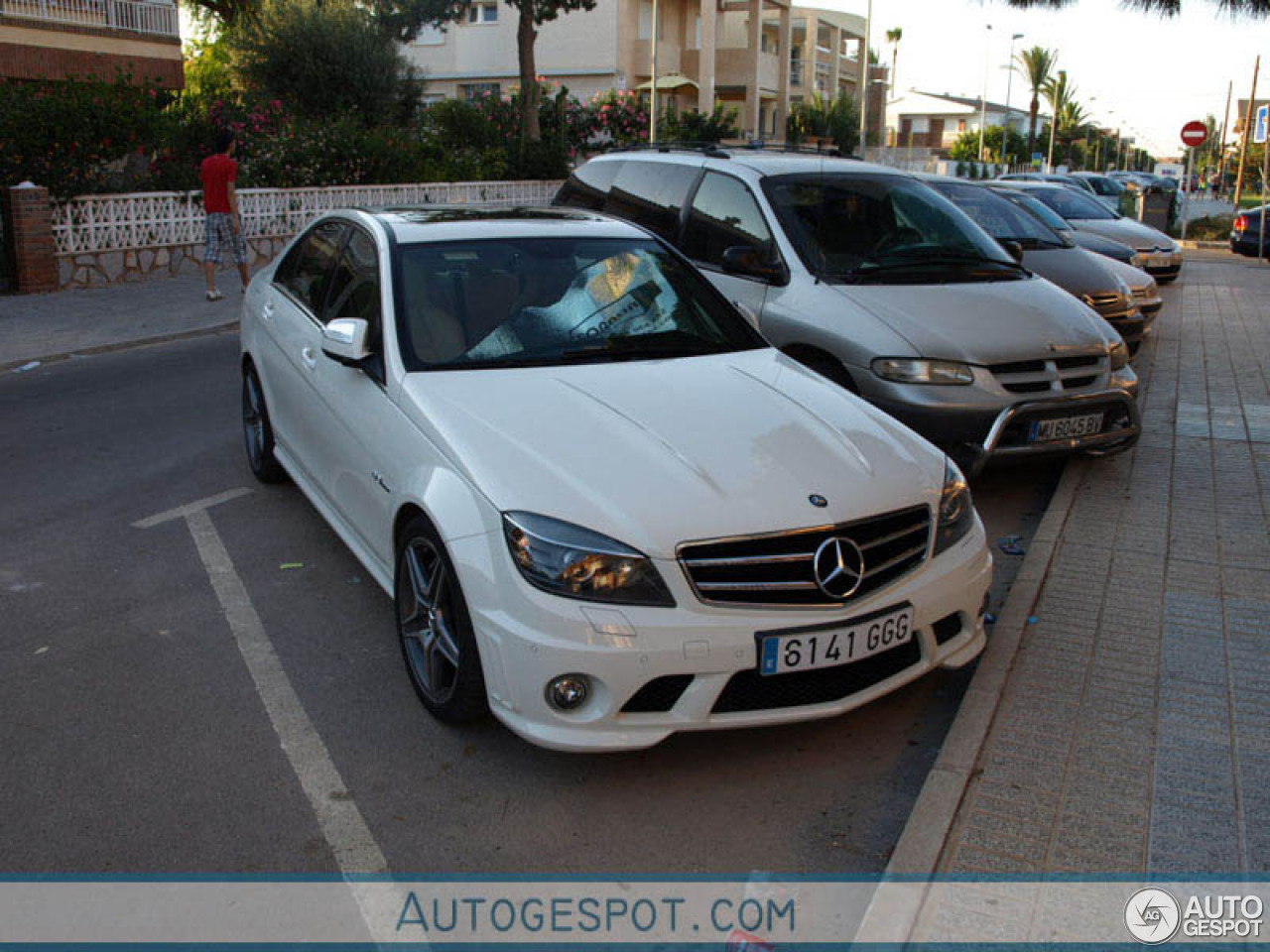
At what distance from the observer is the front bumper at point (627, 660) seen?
11.1ft

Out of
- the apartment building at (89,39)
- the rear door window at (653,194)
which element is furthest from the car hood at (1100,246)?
the apartment building at (89,39)

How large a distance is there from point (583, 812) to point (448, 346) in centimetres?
191

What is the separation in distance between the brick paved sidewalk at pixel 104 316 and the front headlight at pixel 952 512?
363 inches

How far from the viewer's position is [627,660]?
3.38 metres

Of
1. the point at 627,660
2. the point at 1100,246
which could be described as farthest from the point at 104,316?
the point at 1100,246

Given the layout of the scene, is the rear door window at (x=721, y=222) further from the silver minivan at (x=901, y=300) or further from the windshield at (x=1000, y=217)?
the windshield at (x=1000, y=217)

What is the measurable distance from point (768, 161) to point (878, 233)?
3.13 feet

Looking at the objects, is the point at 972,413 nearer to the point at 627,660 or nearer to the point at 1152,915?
the point at 627,660

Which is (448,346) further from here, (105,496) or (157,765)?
(105,496)

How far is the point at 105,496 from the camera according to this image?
6570 mm

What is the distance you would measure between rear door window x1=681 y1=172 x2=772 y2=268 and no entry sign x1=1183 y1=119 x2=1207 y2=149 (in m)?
23.4

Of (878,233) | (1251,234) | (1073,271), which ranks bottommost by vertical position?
(1073,271)

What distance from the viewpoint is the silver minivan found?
636 cm

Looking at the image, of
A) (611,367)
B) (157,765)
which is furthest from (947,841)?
(157,765)
